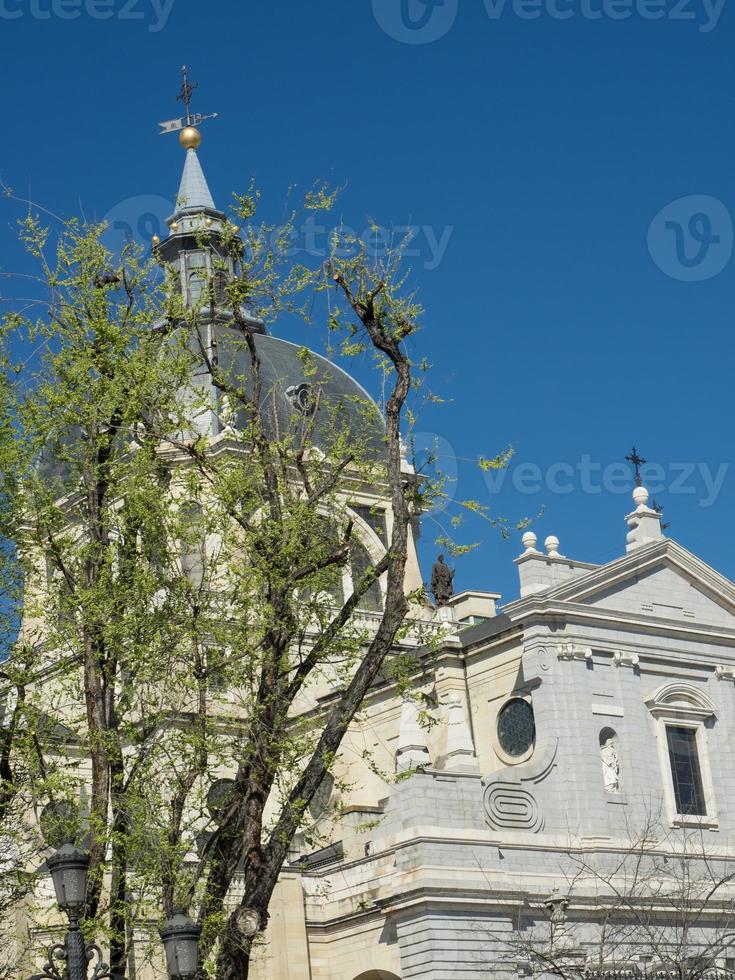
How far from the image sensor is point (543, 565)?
34.2 meters

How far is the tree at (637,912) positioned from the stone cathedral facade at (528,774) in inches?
4.1

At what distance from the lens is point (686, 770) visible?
112 feet

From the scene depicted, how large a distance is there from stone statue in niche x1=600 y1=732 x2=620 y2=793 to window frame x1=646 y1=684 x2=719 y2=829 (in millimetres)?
1358

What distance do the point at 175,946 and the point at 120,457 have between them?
8209 mm

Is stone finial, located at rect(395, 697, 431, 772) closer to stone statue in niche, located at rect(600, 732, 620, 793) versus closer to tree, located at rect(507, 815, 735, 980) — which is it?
tree, located at rect(507, 815, 735, 980)

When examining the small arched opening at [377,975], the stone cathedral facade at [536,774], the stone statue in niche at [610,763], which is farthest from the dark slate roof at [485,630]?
Result: the small arched opening at [377,975]

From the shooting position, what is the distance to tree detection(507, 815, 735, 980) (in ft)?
92.7

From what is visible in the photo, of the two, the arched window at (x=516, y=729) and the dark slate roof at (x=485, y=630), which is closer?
the arched window at (x=516, y=729)

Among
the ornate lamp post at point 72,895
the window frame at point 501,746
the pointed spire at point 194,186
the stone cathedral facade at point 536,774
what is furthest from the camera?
the pointed spire at point 194,186

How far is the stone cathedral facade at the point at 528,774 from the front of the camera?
2880 centimetres

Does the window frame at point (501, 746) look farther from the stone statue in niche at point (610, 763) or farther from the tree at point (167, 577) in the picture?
the tree at point (167, 577)

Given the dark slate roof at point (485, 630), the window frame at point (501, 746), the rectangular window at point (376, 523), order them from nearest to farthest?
the window frame at point (501, 746) < the dark slate roof at point (485, 630) < the rectangular window at point (376, 523)

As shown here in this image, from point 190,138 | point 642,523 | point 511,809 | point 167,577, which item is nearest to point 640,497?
point 642,523

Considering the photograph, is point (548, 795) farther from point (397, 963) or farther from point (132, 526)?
point (132, 526)
